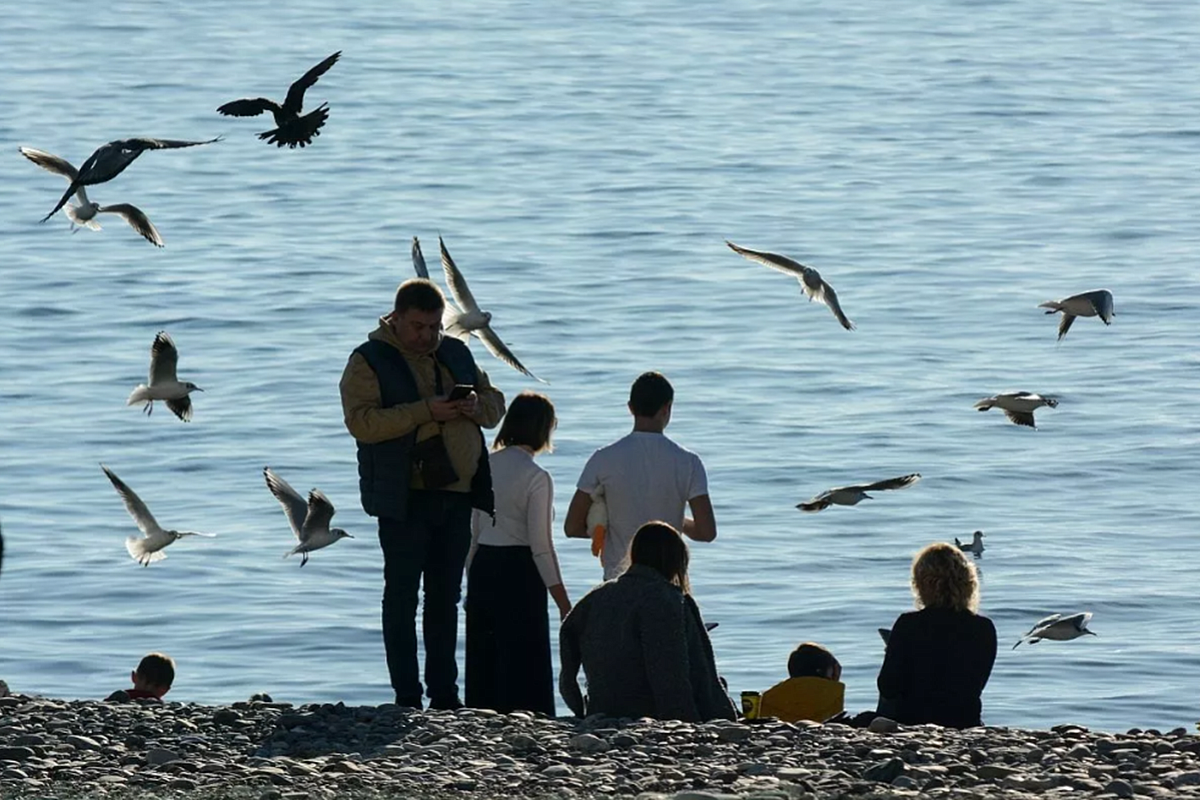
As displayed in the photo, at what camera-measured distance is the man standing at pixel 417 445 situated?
386 inches

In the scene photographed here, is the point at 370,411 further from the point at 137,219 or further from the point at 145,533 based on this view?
the point at 137,219

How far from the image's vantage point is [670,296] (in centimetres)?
3966

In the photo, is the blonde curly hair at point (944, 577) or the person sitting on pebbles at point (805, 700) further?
the person sitting on pebbles at point (805, 700)

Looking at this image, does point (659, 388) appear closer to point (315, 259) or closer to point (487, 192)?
point (315, 259)

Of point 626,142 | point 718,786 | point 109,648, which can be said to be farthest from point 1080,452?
point 626,142

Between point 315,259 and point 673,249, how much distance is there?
571cm

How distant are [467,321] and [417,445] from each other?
2791 mm

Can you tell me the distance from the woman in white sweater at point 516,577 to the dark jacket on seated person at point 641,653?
0.41 meters

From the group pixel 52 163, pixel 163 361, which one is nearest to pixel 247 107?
pixel 163 361

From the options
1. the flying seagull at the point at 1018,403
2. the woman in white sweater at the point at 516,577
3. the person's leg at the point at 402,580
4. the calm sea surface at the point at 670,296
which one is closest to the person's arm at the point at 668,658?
the woman in white sweater at the point at 516,577

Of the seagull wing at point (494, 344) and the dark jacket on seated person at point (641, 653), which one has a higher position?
the seagull wing at point (494, 344)

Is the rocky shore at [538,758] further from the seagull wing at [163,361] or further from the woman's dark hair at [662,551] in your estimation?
the seagull wing at [163,361]

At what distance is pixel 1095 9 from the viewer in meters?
81.4

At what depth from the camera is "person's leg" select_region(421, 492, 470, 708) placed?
9953 mm
